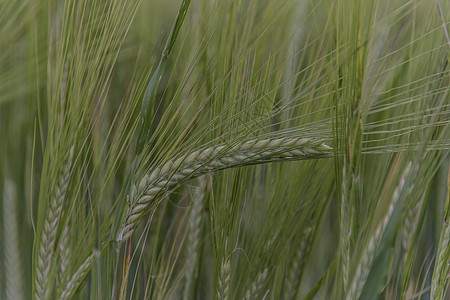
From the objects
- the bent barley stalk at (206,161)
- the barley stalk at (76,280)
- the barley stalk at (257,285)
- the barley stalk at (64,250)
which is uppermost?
the bent barley stalk at (206,161)

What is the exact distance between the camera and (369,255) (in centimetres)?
41

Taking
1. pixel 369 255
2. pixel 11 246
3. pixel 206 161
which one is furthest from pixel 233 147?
pixel 11 246

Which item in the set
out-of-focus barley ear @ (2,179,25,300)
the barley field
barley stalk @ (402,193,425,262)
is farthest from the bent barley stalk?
out-of-focus barley ear @ (2,179,25,300)

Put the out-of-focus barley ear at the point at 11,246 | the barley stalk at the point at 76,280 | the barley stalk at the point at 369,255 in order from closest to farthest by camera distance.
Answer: the barley stalk at the point at 369,255 → the barley stalk at the point at 76,280 → the out-of-focus barley ear at the point at 11,246

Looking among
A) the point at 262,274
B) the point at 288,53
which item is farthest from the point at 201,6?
the point at 262,274

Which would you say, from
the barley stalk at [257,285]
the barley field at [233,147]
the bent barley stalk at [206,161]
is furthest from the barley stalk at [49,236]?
the barley stalk at [257,285]

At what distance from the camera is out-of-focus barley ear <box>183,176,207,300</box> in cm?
59

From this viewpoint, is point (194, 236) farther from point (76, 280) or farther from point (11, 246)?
point (11, 246)

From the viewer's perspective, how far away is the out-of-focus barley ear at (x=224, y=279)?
0.53 m

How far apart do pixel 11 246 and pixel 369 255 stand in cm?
51

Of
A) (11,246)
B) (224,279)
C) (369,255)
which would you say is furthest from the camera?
(11,246)

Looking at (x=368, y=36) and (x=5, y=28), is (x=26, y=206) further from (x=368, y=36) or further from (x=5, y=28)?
(x=368, y=36)

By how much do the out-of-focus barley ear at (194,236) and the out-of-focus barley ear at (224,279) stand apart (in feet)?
0.21

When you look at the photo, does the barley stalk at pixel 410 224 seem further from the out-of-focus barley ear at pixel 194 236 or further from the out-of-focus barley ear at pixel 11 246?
the out-of-focus barley ear at pixel 11 246
